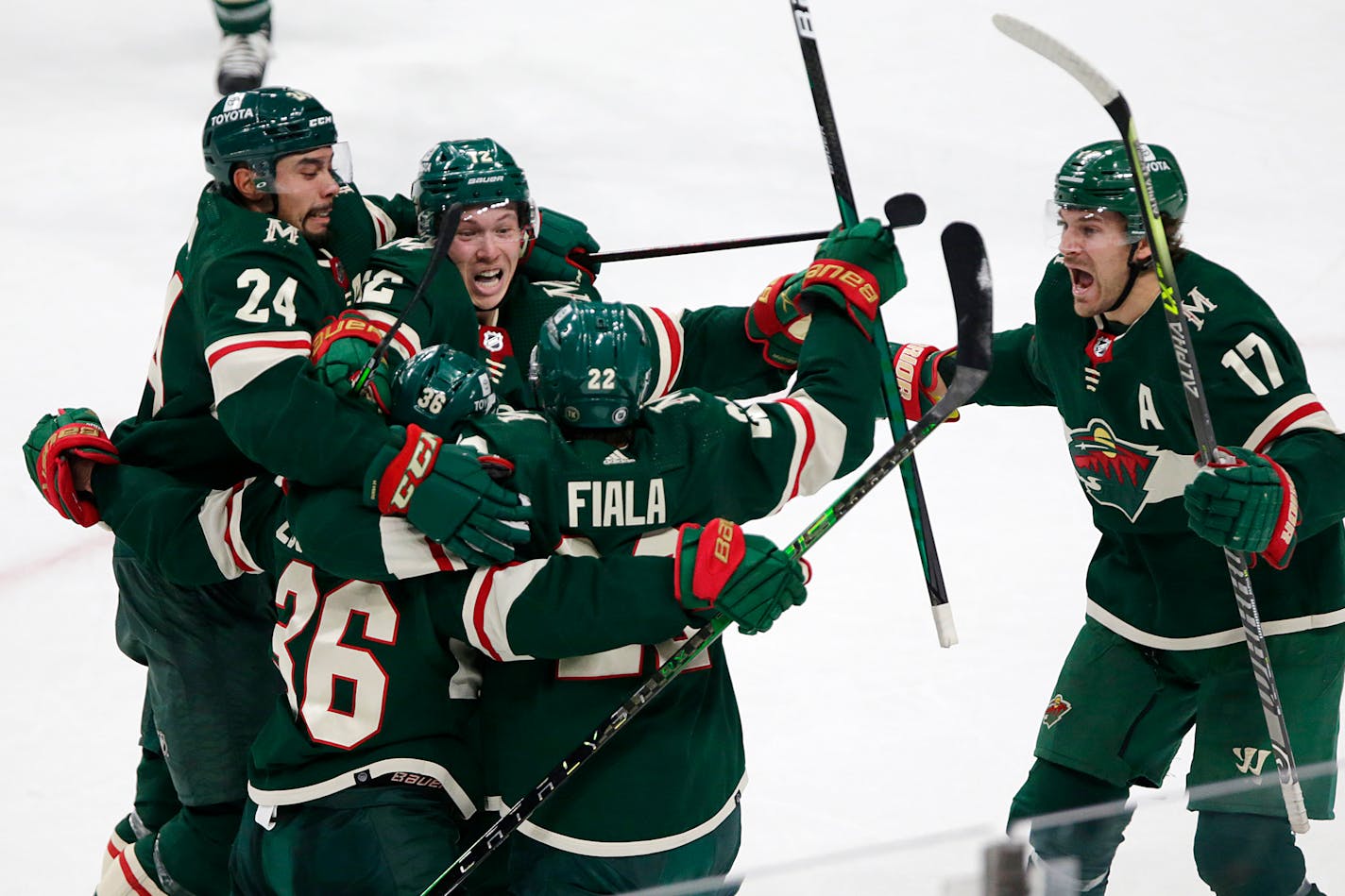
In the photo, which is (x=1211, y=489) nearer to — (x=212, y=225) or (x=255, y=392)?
(x=255, y=392)

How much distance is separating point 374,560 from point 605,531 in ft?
0.99

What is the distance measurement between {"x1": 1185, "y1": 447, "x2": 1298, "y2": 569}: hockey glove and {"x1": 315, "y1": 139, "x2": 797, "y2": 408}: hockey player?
801 millimetres

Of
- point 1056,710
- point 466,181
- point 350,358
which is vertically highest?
point 466,181

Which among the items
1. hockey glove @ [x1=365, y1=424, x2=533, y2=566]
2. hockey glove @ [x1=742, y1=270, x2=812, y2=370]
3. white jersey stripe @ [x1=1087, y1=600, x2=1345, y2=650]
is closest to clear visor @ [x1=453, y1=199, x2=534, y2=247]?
hockey glove @ [x1=742, y1=270, x2=812, y2=370]

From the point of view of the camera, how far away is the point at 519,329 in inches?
113

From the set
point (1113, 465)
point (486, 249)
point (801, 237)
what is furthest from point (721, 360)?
point (1113, 465)

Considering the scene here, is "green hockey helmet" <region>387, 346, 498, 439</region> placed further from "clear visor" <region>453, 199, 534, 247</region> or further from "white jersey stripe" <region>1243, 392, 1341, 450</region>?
"white jersey stripe" <region>1243, 392, 1341, 450</region>

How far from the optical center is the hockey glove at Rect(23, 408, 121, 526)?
2.68 meters

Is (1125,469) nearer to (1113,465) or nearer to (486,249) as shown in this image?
(1113,465)

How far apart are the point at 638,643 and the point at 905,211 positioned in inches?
29.2

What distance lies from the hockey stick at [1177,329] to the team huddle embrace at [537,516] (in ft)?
0.25

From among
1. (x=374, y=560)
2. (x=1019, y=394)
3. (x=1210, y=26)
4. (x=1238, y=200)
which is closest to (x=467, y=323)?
(x=374, y=560)

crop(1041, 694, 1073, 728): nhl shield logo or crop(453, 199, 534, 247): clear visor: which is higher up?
crop(453, 199, 534, 247): clear visor

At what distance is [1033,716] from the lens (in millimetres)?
3488
